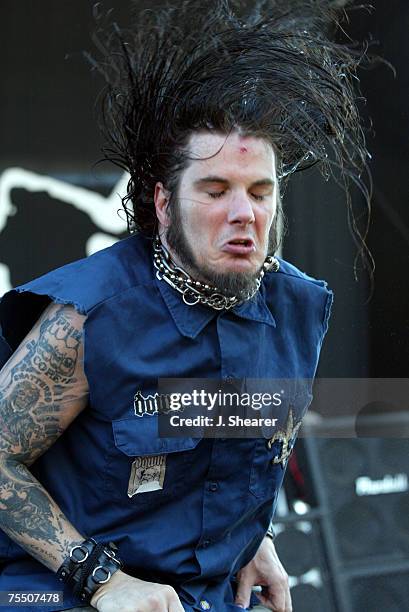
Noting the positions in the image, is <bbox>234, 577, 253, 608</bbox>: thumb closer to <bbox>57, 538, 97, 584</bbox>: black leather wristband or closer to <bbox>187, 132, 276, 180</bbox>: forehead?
<bbox>57, 538, 97, 584</bbox>: black leather wristband

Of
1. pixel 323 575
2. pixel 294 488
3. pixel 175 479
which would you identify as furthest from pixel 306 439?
pixel 175 479

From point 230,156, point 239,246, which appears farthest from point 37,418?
point 230,156

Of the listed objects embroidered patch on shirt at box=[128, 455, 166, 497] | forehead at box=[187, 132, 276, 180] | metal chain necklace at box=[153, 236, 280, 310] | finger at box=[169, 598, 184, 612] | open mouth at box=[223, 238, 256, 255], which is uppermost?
forehead at box=[187, 132, 276, 180]

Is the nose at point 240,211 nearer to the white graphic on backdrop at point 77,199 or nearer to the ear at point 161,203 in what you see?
the ear at point 161,203

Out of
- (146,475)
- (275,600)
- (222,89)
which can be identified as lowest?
(275,600)

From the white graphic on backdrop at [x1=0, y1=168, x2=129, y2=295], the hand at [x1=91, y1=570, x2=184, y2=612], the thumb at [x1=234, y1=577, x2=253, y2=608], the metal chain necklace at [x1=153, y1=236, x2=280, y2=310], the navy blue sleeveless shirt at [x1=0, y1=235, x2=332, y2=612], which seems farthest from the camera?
the white graphic on backdrop at [x1=0, y1=168, x2=129, y2=295]

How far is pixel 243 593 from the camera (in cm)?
226

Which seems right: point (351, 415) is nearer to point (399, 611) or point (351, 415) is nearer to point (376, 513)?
point (376, 513)

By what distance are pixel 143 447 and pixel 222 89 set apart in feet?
2.73

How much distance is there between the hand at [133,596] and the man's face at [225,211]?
660 millimetres

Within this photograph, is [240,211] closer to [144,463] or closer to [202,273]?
[202,273]

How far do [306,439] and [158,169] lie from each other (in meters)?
1.66

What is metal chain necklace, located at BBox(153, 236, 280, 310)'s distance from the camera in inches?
82.2

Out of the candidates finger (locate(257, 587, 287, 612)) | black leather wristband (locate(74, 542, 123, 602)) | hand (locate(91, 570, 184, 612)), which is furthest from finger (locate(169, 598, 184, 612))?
finger (locate(257, 587, 287, 612))
